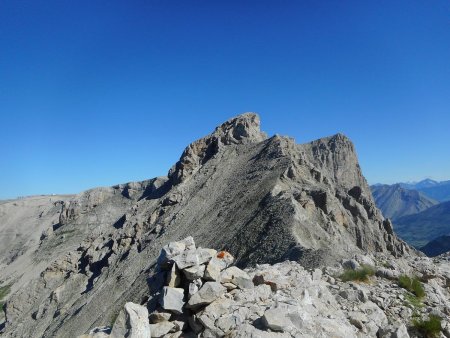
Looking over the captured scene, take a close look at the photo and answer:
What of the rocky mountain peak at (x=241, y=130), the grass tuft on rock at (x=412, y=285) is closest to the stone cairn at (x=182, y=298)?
the grass tuft on rock at (x=412, y=285)

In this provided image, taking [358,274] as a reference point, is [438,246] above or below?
below

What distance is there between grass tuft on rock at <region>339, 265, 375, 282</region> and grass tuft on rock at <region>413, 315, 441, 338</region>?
3.01m

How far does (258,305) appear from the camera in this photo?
41.6 feet

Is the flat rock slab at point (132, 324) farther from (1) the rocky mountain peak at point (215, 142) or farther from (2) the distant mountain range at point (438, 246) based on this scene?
(2) the distant mountain range at point (438, 246)

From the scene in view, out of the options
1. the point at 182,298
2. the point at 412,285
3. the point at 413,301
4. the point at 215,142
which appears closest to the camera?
the point at 182,298

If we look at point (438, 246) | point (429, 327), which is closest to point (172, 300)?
point (429, 327)

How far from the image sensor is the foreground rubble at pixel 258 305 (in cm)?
1169

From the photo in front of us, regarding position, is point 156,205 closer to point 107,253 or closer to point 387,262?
point 107,253

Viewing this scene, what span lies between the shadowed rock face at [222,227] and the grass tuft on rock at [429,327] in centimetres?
1273

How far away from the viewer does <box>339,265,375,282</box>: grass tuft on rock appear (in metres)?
16.7

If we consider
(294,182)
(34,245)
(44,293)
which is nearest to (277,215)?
(294,182)

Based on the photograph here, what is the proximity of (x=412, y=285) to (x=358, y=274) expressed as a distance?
207 cm

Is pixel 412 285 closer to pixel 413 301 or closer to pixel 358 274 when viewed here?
pixel 413 301

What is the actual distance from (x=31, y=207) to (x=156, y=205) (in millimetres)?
130663
